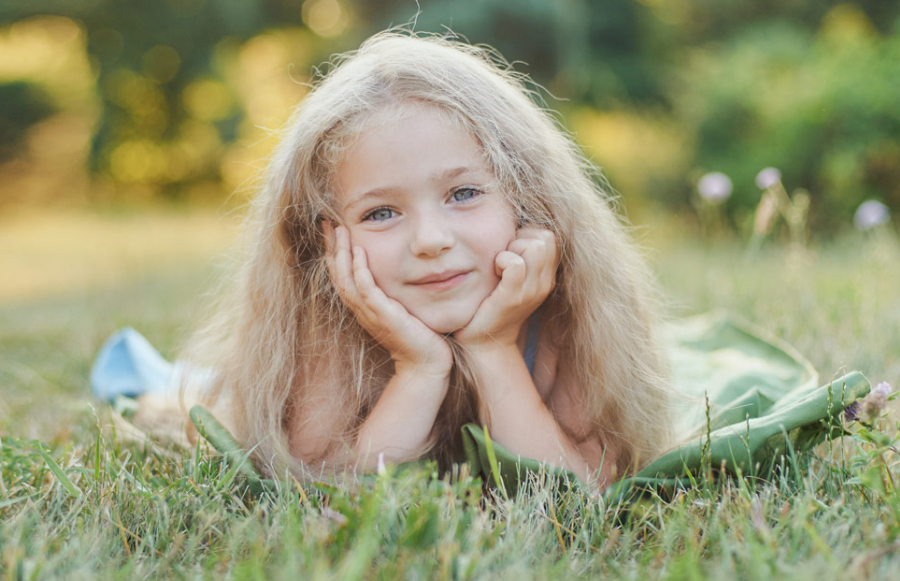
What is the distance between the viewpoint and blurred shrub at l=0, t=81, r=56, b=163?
17.3 meters

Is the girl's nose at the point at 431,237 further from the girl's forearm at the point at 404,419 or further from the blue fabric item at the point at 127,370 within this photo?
the blue fabric item at the point at 127,370

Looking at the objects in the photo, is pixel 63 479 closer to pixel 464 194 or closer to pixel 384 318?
pixel 384 318

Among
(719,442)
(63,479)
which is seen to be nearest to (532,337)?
(719,442)

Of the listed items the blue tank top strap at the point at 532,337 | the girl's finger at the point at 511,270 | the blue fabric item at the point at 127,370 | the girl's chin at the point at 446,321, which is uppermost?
the girl's finger at the point at 511,270

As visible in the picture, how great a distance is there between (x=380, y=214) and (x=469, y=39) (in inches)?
378

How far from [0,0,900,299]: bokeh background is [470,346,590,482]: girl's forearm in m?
0.93

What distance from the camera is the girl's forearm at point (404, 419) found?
72.8 inches

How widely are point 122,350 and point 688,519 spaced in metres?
2.54

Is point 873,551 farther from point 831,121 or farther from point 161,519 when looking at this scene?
point 831,121

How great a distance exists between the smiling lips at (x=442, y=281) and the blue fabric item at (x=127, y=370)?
1.57m

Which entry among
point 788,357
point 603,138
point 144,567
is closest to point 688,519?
point 144,567

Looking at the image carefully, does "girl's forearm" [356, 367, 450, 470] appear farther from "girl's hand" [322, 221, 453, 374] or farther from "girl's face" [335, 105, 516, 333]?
"girl's face" [335, 105, 516, 333]

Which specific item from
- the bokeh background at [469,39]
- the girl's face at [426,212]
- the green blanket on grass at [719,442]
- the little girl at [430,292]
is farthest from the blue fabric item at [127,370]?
the girl's face at [426,212]

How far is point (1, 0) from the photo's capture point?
17.0 metres
